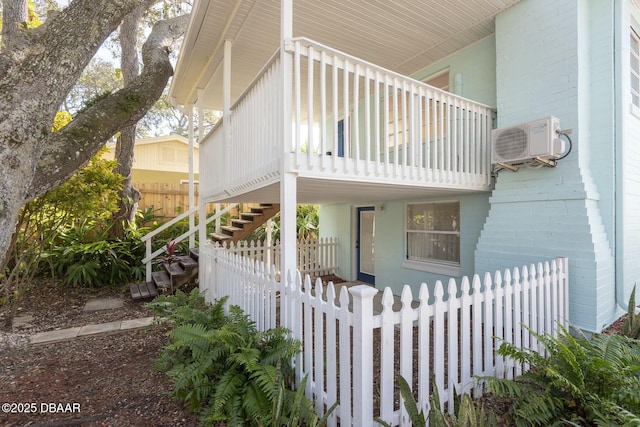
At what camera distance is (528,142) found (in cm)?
423

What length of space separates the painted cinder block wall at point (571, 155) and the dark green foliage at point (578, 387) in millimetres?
1544

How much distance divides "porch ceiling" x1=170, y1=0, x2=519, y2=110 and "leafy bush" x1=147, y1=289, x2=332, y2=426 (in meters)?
4.26

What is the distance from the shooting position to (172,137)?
61.1ft

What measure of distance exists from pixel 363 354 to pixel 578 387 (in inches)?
65.5

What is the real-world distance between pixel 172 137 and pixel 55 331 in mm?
15838

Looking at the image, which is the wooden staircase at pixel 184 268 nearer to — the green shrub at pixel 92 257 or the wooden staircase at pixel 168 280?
the wooden staircase at pixel 168 280

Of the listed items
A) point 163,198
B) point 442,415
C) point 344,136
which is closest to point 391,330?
point 442,415

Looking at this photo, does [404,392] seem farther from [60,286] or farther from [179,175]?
[179,175]

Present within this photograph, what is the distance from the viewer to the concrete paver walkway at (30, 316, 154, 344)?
4.47 metres

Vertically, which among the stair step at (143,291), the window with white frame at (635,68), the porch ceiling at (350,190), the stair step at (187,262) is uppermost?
the window with white frame at (635,68)

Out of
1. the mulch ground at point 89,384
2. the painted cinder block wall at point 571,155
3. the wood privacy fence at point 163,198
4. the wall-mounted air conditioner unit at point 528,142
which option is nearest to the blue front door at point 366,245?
the painted cinder block wall at point 571,155

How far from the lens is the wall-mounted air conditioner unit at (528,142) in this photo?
405 cm

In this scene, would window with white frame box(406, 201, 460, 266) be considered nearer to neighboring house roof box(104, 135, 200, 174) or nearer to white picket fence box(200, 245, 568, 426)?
white picket fence box(200, 245, 568, 426)

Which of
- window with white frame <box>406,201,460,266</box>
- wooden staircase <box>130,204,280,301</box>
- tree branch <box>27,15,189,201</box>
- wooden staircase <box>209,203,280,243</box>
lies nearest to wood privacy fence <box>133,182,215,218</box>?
wooden staircase <box>130,204,280,301</box>
